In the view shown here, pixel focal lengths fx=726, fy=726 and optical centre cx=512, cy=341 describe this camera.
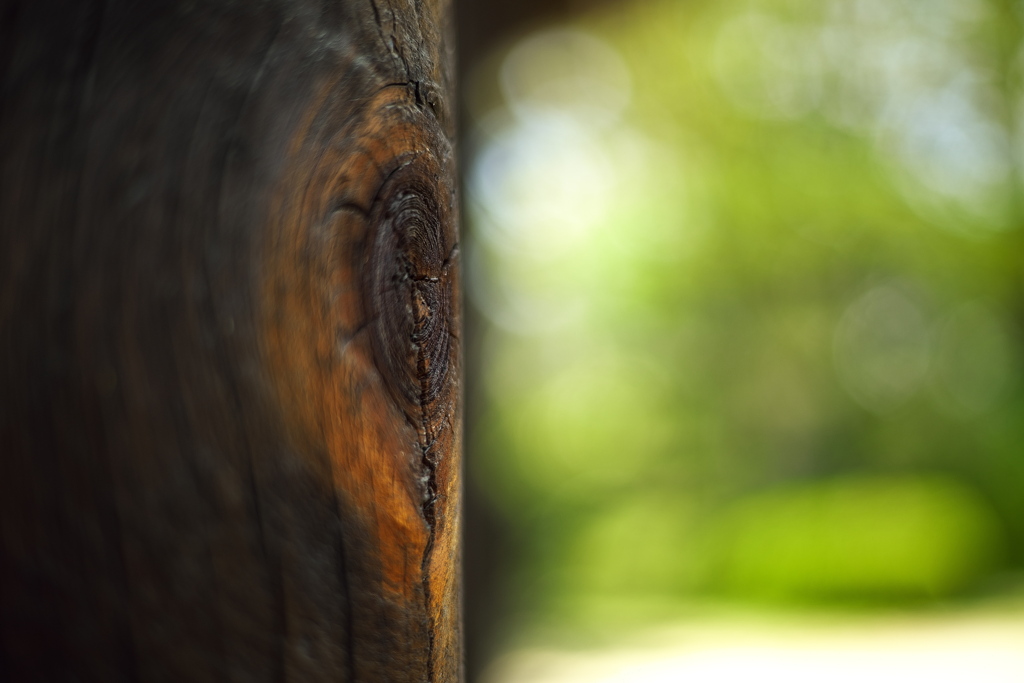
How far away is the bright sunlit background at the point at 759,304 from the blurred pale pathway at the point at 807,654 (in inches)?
23.8

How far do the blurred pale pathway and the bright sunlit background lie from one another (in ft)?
1.98

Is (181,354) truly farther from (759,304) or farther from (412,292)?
(759,304)

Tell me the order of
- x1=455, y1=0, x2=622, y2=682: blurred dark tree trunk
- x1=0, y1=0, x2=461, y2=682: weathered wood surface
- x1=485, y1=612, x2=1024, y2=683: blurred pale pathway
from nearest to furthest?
x1=0, y1=0, x2=461, y2=682: weathered wood surface
x1=455, y1=0, x2=622, y2=682: blurred dark tree trunk
x1=485, y1=612, x2=1024, y2=683: blurred pale pathway

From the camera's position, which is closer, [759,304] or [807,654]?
[807,654]

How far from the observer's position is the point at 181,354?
0.24 metres

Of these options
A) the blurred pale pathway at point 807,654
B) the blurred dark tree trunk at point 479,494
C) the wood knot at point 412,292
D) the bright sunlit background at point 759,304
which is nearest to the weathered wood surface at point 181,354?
the wood knot at point 412,292

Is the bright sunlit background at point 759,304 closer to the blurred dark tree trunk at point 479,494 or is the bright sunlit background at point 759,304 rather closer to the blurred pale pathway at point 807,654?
the blurred pale pathway at point 807,654

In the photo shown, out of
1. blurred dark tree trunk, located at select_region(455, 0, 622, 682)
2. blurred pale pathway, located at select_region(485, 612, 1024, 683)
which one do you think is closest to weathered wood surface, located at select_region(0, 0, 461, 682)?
blurred dark tree trunk, located at select_region(455, 0, 622, 682)

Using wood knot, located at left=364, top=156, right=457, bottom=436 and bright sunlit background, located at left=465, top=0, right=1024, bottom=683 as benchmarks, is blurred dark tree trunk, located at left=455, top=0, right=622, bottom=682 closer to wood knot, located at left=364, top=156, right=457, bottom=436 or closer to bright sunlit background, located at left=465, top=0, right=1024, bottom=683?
wood knot, located at left=364, top=156, right=457, bottom=436

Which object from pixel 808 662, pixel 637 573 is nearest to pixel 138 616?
pixel 808 662

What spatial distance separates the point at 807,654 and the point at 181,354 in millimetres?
4655

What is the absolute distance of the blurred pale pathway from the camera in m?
3.72

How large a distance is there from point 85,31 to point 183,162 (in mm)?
52

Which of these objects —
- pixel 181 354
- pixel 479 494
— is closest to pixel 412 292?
pixel 181 354
